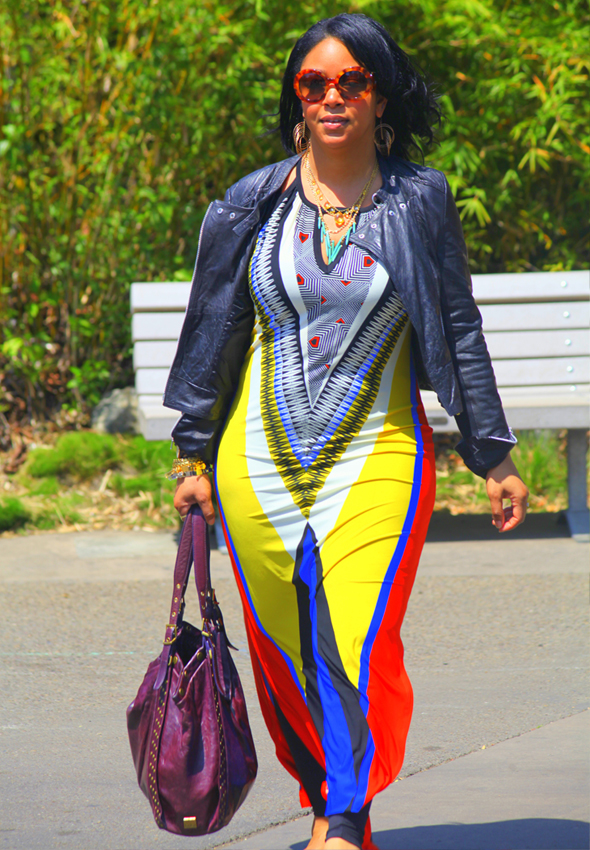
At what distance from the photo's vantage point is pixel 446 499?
695 centimetres

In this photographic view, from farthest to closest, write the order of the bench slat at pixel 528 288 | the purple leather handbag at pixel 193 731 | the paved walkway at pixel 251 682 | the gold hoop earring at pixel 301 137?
1. the bench slat at pixel 528 288
2. the paved walkway at pixel 251 682
3. the gold hoop earring at pixel 301 137
4. the purple leather handbag at pixel 193 731

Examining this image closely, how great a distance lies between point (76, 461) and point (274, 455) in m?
4.66

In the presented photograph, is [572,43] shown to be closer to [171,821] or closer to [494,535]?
[494,535]

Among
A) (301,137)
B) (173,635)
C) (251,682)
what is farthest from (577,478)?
(173,635)

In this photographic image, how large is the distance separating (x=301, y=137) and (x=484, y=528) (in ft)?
13.1

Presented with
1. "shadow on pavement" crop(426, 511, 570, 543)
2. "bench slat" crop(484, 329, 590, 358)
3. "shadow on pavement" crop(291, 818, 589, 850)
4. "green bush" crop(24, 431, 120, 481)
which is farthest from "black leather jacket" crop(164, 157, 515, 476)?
"green bush" crop(24, 431, 120, 481)

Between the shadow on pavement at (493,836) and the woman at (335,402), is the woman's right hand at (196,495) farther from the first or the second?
the shadow on pavement at (493,836)

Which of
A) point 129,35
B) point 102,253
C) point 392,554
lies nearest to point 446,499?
point 102,253

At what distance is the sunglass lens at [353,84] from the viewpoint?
7.61 feet

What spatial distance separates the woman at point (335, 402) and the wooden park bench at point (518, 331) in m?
3.75

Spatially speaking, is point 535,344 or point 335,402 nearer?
point 335,402

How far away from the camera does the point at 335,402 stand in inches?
91.6

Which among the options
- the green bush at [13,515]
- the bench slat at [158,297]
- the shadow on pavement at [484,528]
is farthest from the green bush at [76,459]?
the shadow on pavement at [484,528]

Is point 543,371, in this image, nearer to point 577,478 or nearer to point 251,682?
point 577,478
